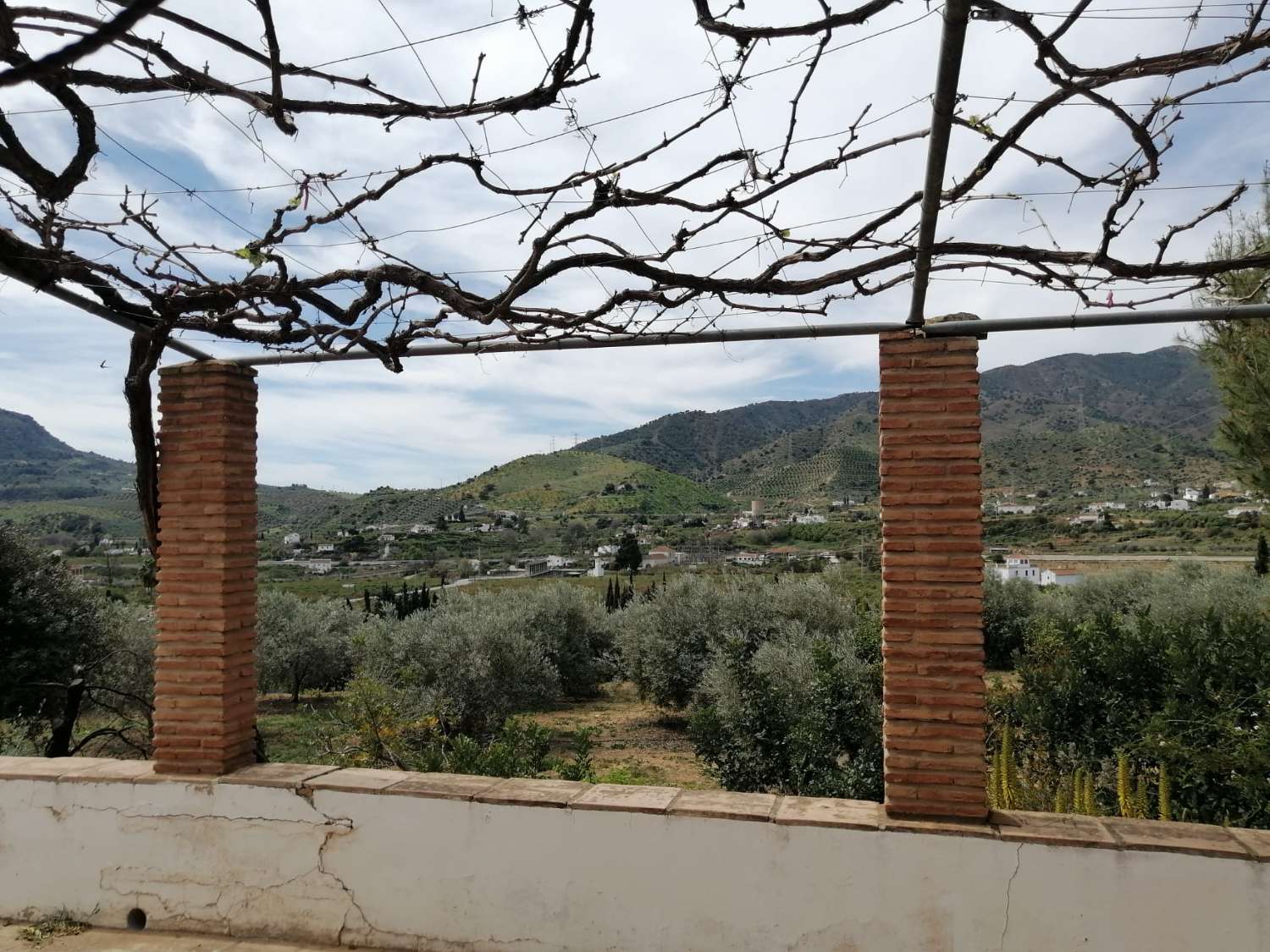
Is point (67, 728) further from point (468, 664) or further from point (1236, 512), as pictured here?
point (1236, 512)

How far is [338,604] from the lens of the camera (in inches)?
771

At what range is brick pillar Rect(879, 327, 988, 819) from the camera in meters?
2.68

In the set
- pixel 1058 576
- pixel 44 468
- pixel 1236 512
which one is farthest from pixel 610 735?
pixel 44 468

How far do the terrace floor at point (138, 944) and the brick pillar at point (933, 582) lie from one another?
2.23 meters

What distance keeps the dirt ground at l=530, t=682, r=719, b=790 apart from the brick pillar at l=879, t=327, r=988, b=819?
5.13 meters

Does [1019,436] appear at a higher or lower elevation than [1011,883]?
higher

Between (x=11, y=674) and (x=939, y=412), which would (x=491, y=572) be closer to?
(x=11, y=674)

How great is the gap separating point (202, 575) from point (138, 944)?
1.43 metres

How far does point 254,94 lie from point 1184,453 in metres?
44.9

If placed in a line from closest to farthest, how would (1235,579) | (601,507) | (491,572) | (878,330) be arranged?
(878,330)
(1235,579)
(491,572)
(601,507)

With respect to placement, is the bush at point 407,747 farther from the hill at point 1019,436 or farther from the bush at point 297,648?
the hill at point 1019,436

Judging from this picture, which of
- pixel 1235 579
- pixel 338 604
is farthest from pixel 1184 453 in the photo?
pixel 338 604

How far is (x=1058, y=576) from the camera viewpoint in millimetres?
24344

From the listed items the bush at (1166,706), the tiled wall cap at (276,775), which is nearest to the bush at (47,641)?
the tiled wall cap at (276,775)
